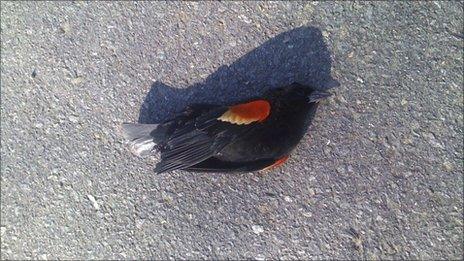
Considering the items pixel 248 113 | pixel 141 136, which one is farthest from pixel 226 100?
pixel 141 136

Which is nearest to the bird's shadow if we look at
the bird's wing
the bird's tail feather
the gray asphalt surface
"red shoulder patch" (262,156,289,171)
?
the gray asphalt surface

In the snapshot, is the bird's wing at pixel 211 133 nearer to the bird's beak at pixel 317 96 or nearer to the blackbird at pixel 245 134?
the blackbird at pixel 245 134

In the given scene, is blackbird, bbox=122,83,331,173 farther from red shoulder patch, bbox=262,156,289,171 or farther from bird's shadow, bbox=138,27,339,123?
bird's shadow, bbox=138,27,339,123

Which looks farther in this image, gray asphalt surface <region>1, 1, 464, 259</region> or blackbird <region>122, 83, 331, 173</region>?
gray asphalt surface <region>1, 1, 464, 259</region>

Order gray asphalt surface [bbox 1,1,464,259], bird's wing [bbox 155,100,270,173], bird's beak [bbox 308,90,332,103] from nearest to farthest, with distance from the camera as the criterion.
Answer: bird's wing [bbox 155,100,270,173], bird's beak [bbox 308,90,332,103], gray asphalt surface [bbox 1,1,464,259]

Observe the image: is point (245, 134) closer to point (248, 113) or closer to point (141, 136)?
point (248, 113)

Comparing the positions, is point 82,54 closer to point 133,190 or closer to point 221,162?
point 133,190

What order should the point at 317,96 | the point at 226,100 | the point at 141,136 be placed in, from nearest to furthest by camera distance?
the point at 317,96 → the point at 141,136 → the point at 226,100
